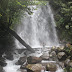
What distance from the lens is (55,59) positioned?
8.43 metres

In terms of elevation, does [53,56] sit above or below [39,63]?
above

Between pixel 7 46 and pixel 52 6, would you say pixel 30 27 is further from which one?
pixel 52 6

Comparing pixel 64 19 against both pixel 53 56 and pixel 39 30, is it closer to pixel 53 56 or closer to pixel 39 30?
pixel 39 30

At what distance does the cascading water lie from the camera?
14906 millimetres

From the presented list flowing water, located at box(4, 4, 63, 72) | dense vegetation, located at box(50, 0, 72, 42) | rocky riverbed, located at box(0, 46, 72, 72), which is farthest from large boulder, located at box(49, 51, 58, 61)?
dense vegetation, located at box(50, 0, 72, 42)

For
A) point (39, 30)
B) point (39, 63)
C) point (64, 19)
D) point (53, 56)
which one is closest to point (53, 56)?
point (53, 56)

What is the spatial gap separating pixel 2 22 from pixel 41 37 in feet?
23.8

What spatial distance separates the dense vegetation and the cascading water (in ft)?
3.14

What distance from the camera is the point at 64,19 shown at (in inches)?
630

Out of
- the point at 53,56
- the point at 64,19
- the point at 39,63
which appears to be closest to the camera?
the point at 39,63

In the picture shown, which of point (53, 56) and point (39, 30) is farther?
point (39, 30)

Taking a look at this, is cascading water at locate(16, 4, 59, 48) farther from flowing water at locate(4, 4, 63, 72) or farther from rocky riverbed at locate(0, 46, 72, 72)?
rocky riverbed at locate(0, 46, 72, 72)

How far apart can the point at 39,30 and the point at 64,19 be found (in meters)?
4.16

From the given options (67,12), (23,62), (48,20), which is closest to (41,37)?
(48,20)
